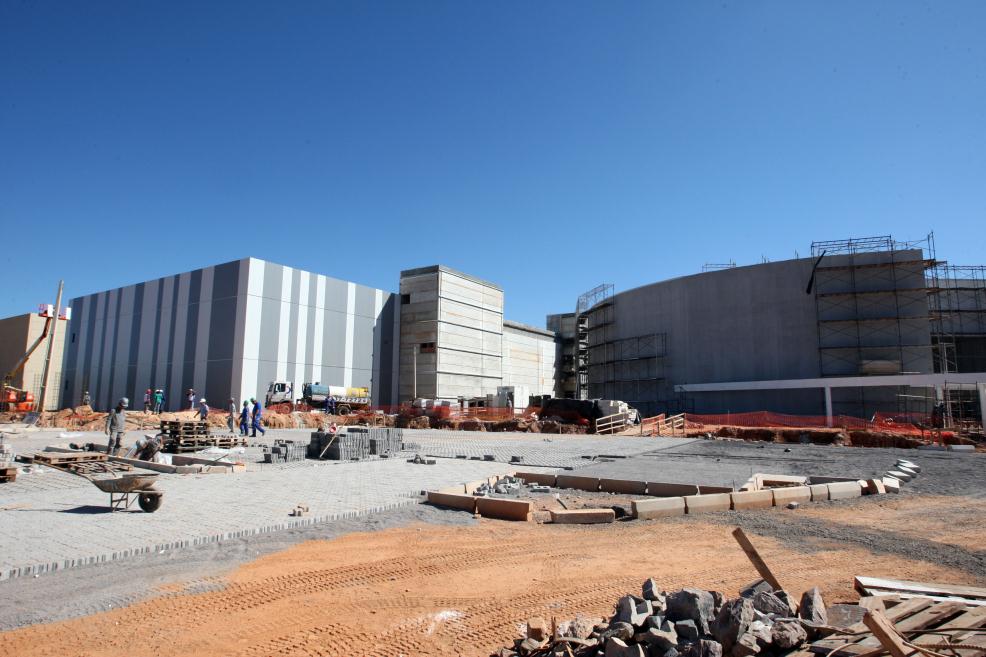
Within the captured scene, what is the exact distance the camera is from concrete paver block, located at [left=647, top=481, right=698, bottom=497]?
9.72 meters

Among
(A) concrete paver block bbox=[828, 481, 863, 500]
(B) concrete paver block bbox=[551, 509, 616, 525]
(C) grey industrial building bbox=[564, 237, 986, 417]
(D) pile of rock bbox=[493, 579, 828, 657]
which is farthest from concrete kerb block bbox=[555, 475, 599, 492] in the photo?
(C) grey industrial building bbox=[564, 237, 986, 417]

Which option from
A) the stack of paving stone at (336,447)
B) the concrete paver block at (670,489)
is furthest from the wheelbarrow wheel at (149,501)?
the concrete paver block at (670,489)

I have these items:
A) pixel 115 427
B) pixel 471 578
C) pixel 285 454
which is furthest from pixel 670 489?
pixel 115 427

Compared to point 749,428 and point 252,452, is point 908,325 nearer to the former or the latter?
point 749,428

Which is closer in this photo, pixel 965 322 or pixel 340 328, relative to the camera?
pixel 965 322

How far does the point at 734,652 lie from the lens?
126 inches

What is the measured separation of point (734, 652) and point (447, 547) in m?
3.96

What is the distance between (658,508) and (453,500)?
3142mm

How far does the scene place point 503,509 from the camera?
8.40 meters

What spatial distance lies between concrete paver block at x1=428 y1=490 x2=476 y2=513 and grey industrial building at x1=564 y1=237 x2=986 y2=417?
2835 centimetres

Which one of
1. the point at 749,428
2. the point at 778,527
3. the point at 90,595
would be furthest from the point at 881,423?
the point at 90,595

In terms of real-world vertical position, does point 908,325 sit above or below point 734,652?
above

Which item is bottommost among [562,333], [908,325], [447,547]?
[447,547]

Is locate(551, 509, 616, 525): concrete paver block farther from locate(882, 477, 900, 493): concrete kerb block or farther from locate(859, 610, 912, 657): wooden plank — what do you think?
locate(882, 477, 900, 493): concrete kerb block
